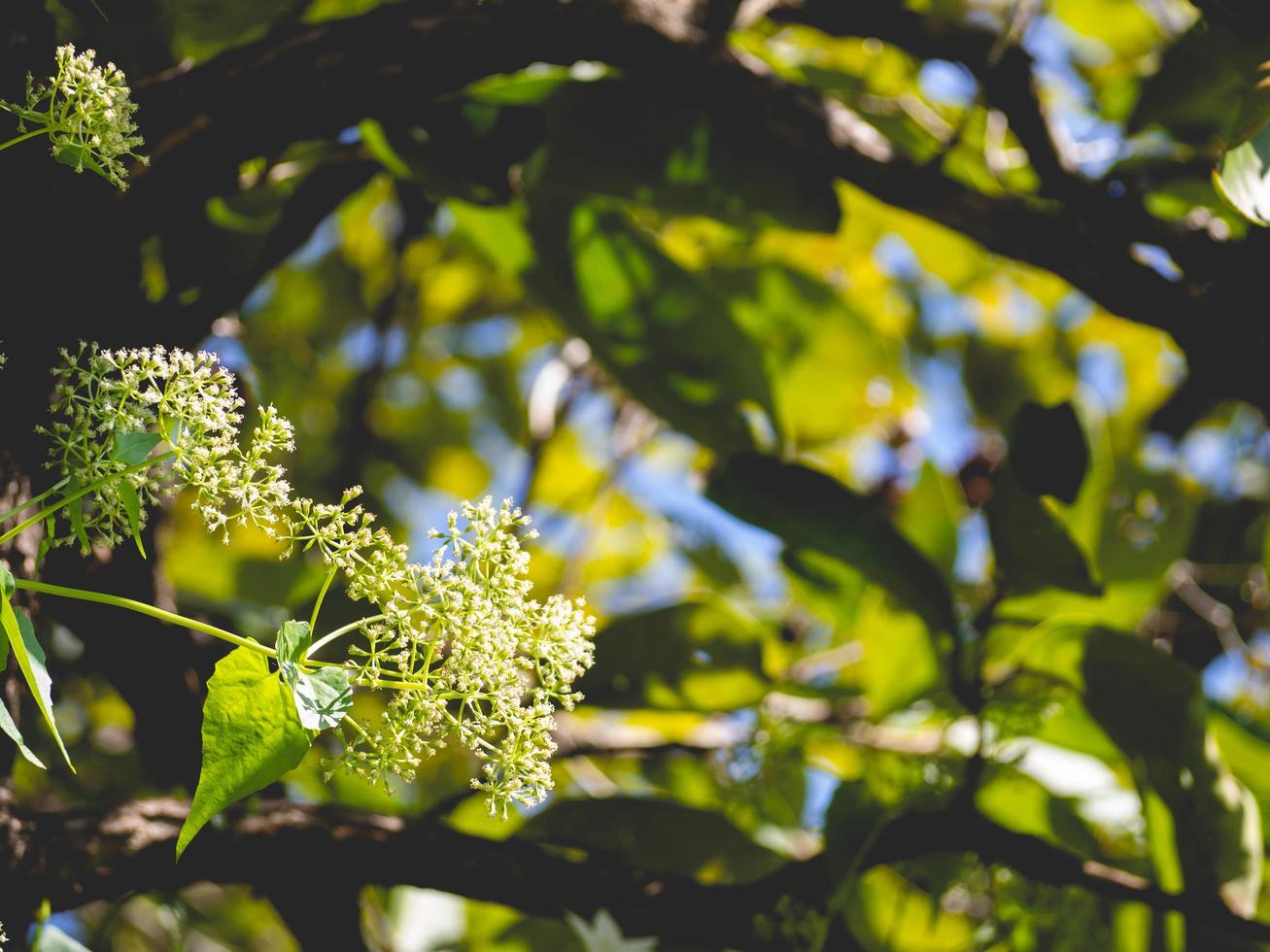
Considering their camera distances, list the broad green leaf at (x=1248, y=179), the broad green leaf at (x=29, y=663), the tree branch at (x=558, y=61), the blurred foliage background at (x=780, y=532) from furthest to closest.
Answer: the blurred foliage background at (x=780, y=532), the tree branch at (x=558, y=61), the broad green leaf at (x=1248, y=179), the broad green leaf at (x=29, y=663)

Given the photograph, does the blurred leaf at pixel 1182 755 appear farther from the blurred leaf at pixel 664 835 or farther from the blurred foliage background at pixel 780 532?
the blurred leaf at pixel 664 835

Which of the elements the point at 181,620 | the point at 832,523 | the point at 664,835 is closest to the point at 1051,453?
the point at 832,523

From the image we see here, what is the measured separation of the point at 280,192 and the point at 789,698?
875 mm

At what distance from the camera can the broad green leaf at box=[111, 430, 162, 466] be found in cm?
50

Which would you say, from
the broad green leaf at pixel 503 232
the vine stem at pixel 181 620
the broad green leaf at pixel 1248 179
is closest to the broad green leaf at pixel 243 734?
the vine stem at pixel 181 620

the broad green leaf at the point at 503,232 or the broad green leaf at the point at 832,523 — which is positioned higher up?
the broad green leaf at the point at 503,232

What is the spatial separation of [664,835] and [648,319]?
1.64 feet

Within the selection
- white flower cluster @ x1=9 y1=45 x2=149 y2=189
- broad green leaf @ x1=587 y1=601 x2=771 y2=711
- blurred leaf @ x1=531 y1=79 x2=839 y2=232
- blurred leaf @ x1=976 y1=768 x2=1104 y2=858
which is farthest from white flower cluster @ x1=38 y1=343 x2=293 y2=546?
blurred leaf @ x1=976 y1=768 x2=1104 y2=858

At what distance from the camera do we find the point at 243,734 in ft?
1.54

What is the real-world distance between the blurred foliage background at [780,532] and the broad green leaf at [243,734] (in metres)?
0.15

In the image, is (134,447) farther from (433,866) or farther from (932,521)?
(932,521)

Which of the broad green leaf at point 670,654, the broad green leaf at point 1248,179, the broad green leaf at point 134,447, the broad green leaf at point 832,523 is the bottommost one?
the broad green leaf at point 670,654

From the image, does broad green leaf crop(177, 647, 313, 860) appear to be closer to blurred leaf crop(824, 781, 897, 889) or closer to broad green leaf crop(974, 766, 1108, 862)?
blurred leaf crop(824, 781, 897, 889)

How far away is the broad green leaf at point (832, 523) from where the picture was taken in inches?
40.6
